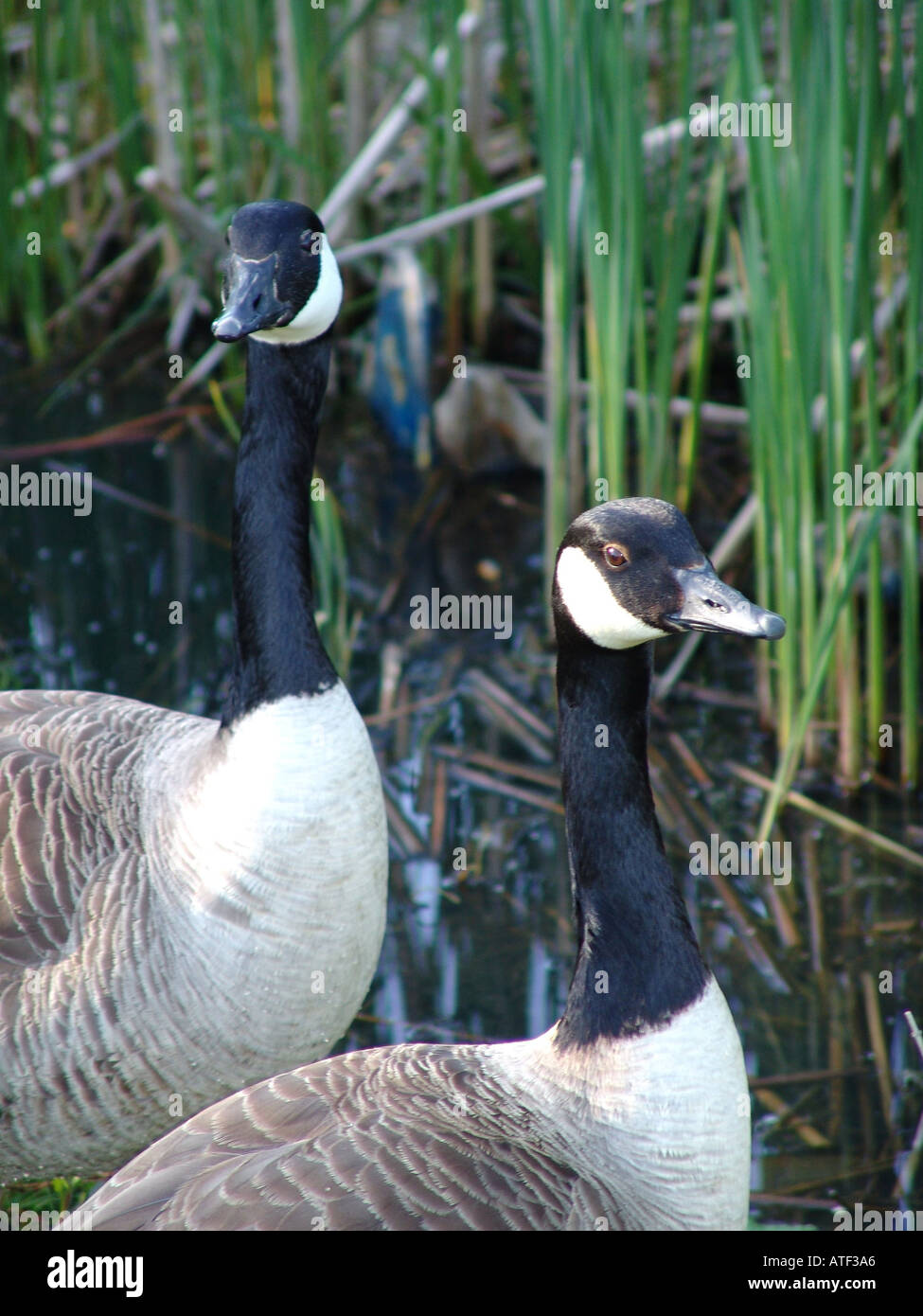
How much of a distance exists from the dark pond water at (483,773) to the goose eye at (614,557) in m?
1.85

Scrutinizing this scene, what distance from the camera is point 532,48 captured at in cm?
521

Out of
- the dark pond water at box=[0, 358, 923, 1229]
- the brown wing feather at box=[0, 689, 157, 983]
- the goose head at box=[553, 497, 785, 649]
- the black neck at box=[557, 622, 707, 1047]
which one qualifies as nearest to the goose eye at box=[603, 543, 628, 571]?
the goose head at box=[553, 497, 785, 649]

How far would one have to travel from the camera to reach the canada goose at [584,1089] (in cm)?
246

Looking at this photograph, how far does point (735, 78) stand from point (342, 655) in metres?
2.53

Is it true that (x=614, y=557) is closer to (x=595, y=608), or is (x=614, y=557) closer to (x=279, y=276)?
(x=595, y=608)

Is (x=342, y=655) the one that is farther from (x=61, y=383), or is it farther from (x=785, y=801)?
(x=61, y=383)

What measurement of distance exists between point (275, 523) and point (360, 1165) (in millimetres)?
1612

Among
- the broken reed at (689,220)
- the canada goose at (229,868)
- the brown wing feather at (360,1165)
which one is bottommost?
the brown wing feather at (360,1165)

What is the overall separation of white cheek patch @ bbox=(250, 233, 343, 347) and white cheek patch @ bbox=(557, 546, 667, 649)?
3.36 ft

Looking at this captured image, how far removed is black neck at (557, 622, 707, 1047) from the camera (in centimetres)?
280

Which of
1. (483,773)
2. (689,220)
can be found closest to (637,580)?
(483,773)

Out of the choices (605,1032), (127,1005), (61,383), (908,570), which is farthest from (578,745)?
(61,383)

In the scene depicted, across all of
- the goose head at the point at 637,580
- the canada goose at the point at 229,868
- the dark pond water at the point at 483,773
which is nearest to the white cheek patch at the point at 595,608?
the goose head at the point at 637,580

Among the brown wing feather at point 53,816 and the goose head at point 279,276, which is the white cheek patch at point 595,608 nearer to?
the goose head at point 279,276
